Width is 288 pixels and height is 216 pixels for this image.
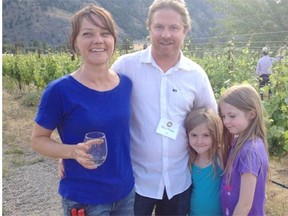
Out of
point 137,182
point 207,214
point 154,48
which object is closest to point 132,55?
point 154,48

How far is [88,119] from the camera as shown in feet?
6.66

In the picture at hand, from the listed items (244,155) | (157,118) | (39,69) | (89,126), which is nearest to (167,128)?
(157,118)

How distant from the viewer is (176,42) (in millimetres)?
2455

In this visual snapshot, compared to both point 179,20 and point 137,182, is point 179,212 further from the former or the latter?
point 179,20

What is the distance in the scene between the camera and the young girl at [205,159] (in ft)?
8.23

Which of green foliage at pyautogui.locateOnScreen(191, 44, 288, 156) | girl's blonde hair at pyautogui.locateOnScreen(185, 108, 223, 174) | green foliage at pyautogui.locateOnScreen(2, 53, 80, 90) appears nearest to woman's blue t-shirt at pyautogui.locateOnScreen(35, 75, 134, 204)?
girl's blonde hair at pyautogui.locateOnScreen(185, 108, 223, 174)

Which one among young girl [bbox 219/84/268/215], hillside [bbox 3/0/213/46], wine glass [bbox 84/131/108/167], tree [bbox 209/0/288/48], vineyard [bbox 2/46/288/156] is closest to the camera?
wine glass [bbox 84/131/108/167]

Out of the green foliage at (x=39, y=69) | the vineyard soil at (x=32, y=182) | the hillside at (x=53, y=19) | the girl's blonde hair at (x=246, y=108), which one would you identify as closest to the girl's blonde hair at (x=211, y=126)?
the girl's blonde hair at (x=246, y=108)

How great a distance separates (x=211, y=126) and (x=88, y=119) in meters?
0.85

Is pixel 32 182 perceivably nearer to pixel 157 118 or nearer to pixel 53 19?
pixel 157 118

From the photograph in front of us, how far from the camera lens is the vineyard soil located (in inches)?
189

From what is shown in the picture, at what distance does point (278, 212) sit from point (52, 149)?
3265 millimetres

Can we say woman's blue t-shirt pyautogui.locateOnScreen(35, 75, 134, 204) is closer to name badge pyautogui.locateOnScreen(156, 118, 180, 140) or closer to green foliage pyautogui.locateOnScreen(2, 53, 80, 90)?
name badge pyautogui.locateOnScreen(156, 118, 180, 140)

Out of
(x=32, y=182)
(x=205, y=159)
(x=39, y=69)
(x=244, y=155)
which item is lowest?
(x=32, y=182)
